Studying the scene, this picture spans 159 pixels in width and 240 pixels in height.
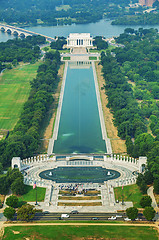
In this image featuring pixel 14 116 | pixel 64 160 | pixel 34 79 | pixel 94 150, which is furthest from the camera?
pixel 34 79

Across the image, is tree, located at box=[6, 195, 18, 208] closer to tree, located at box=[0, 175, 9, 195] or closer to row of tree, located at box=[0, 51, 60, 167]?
tree, located at box=[0, 175, 9, 195]

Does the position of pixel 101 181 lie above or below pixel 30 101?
below

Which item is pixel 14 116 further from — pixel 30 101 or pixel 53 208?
pixel 53 208

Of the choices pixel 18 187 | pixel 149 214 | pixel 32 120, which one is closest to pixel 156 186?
pixel 149 214

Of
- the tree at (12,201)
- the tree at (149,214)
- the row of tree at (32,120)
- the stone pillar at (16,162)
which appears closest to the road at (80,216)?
the tree at (149,214)

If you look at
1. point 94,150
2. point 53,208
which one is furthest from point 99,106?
point 53,208

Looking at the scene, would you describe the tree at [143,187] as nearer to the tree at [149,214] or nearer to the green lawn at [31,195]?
the tree at [149,214]

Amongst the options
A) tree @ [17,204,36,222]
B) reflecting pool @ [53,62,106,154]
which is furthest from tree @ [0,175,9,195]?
reflecting pool @ [53,62,106,154]
